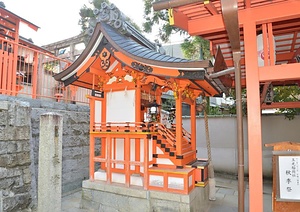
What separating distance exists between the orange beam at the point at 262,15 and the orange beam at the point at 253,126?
4.1 inches

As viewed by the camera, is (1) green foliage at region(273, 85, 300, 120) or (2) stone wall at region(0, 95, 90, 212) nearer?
(2) stone wall at region(0, 95, 90, 212)

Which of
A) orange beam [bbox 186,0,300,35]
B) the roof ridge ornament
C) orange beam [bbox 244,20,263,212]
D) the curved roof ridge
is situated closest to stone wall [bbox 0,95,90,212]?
the curved roof ridge

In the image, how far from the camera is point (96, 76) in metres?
6.89

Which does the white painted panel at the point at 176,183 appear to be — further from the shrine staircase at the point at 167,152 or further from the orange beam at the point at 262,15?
the orange beam at the point at 262,15

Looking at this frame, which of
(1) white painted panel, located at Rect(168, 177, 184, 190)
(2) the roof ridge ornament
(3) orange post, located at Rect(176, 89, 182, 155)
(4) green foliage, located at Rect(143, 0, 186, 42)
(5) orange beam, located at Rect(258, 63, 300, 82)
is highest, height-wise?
(4) green foliage, located at Rect(143, 0, 186, 42)

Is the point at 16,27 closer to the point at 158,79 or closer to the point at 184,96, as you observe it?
the point at 158,79

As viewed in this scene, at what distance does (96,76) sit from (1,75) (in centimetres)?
246

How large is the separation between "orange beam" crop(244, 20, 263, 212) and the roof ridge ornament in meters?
4.40

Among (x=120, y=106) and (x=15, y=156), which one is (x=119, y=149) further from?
(x=15, y=156)

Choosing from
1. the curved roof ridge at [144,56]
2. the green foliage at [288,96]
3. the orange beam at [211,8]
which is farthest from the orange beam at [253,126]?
the green foliage at [288,96]

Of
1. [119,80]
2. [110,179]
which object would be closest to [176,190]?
[110,179]

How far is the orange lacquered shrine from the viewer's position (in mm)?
5512

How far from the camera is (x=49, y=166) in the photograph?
3105 millimetres

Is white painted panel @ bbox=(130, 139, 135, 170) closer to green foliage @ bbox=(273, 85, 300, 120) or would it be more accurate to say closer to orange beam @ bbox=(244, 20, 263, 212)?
orange beam @ bbox=(244, 20, 263, 212)
